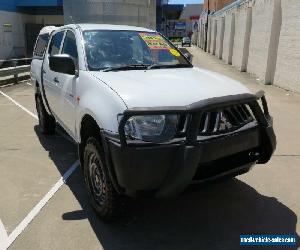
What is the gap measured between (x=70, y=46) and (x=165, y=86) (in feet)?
6.61

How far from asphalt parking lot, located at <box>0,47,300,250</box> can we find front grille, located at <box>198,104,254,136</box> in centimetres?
51

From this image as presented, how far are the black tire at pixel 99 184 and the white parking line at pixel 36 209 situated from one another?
635 millimetres

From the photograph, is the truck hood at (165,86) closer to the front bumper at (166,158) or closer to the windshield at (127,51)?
the front bumper at (166,158)

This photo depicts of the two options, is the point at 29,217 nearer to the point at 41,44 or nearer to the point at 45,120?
the point at 45,120

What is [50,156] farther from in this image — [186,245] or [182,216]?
[186,245]

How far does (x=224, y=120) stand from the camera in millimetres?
3451

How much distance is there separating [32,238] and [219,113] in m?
2.10

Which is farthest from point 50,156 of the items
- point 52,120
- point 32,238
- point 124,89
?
point 124,89

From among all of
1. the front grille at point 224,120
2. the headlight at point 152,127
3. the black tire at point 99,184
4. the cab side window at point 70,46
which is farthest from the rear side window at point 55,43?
the front grille at point 224,120

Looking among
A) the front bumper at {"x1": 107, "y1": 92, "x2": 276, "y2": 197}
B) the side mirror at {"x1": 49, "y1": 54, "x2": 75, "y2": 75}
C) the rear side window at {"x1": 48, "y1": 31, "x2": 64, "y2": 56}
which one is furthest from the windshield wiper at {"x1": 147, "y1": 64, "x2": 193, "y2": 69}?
the rear side window at {"x1": 48, "y1": 31, "x2": 64, "y2": 56}

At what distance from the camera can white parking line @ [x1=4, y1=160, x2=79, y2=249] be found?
359cm

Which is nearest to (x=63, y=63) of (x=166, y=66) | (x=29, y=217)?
(x=166, y=66)

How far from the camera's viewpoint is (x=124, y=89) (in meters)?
3.43

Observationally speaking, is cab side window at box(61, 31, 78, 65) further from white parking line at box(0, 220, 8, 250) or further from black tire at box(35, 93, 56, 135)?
white parking line at box(0, 220, 8, 250)
